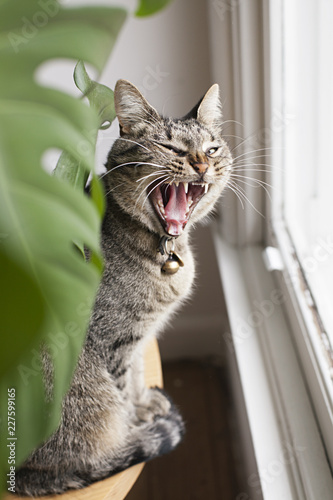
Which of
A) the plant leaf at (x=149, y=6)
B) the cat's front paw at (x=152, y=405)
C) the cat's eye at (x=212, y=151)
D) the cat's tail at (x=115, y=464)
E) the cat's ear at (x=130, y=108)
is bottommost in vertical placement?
the cat's tail at (x=115, y=464)

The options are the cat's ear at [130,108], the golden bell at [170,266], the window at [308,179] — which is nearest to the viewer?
the cat's ear at [130,108]

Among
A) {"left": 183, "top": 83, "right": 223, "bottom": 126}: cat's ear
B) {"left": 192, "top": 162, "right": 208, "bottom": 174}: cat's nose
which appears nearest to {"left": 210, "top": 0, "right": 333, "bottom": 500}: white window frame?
{"left": 183, "top": 83, "right": 223, "bottom": 126}: cat's ear

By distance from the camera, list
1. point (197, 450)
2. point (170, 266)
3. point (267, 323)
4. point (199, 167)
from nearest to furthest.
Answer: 1. point (199, 167)
2. point (170, 266)
3. point (267, 323)
4. point (197, 450)

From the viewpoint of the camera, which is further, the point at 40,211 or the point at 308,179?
the point at 308,179

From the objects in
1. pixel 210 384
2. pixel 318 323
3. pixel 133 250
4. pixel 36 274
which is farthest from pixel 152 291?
pixel 210 384

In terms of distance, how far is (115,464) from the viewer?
29.4 inches

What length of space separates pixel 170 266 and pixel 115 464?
0.34 metres

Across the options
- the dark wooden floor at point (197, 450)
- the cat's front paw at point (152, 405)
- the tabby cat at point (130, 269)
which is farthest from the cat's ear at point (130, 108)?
the dark wooden floor at point (197, 450)

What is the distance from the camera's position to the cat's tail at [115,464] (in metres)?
0.71

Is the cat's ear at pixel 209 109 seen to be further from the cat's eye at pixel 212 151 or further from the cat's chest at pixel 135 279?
the cat's chest at pixel 135 279

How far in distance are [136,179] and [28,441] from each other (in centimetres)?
39

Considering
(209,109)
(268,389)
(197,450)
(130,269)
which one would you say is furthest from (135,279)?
(197,450)

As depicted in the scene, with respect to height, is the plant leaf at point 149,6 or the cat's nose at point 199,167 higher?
the cat's nose at point 199,167

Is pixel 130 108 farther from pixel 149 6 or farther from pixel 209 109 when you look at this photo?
pixel 149 6
